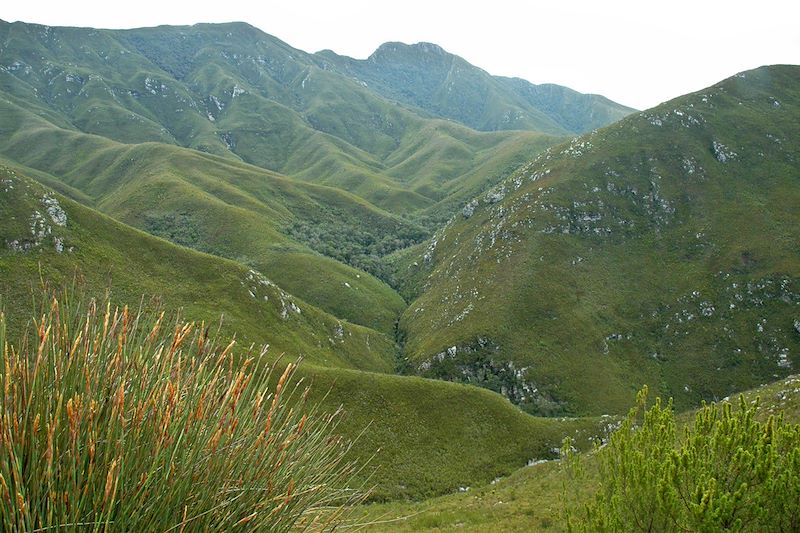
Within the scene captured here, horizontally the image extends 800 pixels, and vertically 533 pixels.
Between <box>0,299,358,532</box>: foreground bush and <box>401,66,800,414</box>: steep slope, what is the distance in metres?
62.4

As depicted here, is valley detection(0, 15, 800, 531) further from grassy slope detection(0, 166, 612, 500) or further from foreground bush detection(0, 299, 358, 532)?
foreground bush detection(0, 299, 358, 532)

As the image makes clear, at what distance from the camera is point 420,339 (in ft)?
258

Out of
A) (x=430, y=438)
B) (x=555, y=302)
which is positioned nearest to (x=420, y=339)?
(x=555, y=302)

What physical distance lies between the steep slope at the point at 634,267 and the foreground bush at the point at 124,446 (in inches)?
2456

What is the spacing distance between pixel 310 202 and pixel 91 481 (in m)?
151

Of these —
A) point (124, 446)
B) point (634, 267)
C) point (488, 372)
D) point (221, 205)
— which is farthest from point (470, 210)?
point (124, 446)

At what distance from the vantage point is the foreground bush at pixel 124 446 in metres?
3.18

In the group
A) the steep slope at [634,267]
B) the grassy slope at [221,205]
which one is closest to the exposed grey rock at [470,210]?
the steep slope at [634,267]

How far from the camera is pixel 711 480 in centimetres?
631

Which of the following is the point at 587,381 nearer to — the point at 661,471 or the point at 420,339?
the point at 420,339

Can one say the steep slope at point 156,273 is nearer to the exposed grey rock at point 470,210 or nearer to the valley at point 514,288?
the valley at point 514,288

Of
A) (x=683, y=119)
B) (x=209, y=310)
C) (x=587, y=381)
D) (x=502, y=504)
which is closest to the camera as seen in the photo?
(x=502, y=504)

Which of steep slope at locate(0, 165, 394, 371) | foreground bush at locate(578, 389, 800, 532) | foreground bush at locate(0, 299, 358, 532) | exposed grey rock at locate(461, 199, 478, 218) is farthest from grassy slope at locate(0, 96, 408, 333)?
foreground bush at locate(0, 299, 358, 532)

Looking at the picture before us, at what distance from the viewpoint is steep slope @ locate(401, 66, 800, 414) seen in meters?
64.8
